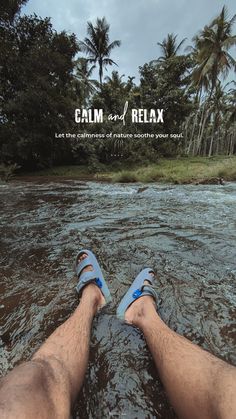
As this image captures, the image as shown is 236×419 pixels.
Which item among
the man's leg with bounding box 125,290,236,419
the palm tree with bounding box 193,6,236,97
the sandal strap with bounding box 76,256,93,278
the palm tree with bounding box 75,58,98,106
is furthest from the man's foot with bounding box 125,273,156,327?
the palm tree with bounding box 75,58,98,106

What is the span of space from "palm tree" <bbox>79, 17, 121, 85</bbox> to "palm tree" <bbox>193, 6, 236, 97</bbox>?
27.7 feet

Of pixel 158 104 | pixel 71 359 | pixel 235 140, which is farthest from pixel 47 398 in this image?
pixel 235 140

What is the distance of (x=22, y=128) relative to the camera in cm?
1395

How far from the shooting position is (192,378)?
0.93 m

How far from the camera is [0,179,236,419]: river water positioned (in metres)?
1.09

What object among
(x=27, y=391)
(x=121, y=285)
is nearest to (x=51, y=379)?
(x=27, y=391)

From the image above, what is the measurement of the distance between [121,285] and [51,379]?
1.03 metres

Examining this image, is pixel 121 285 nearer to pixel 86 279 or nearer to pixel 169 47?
pixel 86 279

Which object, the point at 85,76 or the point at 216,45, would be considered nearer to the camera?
the point at 216,45

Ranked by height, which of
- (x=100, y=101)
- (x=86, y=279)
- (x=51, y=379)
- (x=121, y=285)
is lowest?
(x=121, y=285)

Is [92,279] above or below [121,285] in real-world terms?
above

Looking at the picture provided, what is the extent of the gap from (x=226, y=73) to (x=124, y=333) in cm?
2124

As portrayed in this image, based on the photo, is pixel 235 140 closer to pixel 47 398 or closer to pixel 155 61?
pixel 155 61

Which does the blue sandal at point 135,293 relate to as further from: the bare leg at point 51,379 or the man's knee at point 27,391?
the man's knee at point 27,391
